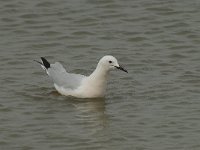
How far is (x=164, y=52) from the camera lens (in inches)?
529

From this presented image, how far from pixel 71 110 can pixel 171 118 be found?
4.82 ft

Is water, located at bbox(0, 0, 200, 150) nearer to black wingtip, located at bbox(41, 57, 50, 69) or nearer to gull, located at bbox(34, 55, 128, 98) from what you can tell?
gull, located at bbox(34, 55, 128, 98)

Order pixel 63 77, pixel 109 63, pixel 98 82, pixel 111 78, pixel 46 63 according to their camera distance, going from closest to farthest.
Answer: pixel 109 63, pixel 98 82, pixel 63 77, pixel 46 63, pixel 111 78

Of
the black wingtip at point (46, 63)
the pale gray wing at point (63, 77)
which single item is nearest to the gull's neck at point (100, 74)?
the pale gray wing at point (63, 77)

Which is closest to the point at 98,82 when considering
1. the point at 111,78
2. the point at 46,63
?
the point at 111,78

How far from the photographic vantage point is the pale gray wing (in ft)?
39.8

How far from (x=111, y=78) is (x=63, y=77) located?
2.92 feet

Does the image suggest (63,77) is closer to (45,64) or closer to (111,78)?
(45,64)

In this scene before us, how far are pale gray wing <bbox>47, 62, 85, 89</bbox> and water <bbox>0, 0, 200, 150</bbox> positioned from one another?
7.8 inches

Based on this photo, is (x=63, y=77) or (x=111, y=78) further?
(x=111, y=78)

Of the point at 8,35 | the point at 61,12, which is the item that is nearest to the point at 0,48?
the point at 8,35

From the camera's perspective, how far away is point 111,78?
1280 cm

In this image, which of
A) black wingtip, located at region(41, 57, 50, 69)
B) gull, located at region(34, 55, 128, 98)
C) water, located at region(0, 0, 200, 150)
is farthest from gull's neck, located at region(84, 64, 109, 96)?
black wingtip, located at region(41, 57, 50, 69)

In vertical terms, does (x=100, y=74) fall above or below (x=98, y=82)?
above
